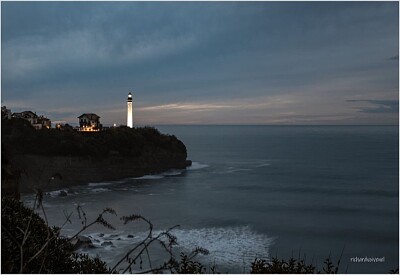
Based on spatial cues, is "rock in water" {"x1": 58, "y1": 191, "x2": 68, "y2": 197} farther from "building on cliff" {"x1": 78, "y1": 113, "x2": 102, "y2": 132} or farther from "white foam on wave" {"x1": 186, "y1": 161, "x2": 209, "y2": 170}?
"white foam on wave" {"x1": 186, "y1": 161, "x2": 209, "y2": 170}

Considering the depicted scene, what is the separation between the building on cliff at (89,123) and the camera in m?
58.8

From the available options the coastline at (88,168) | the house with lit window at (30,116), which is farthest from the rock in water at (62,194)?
the house with lit window at (30,116)

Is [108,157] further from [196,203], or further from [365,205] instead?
[365,205]

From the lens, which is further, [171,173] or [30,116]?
[30,116]

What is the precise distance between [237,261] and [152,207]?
1766 cm

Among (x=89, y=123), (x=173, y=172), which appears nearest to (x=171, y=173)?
(x=173, y=172)

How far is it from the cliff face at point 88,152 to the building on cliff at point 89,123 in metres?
5.73

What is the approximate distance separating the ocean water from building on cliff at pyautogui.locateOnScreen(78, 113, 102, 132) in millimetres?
14759

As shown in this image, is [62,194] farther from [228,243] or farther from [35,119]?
[35,119]

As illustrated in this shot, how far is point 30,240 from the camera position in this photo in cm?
472

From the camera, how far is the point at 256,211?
34469 millimetres

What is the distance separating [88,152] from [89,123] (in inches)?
602

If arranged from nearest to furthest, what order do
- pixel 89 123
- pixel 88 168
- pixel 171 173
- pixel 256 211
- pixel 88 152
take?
pixel 256 211
pixel 88 168
pixel 88 152
pixel 171 173
pixel 89 123

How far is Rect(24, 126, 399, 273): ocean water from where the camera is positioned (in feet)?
71.3
